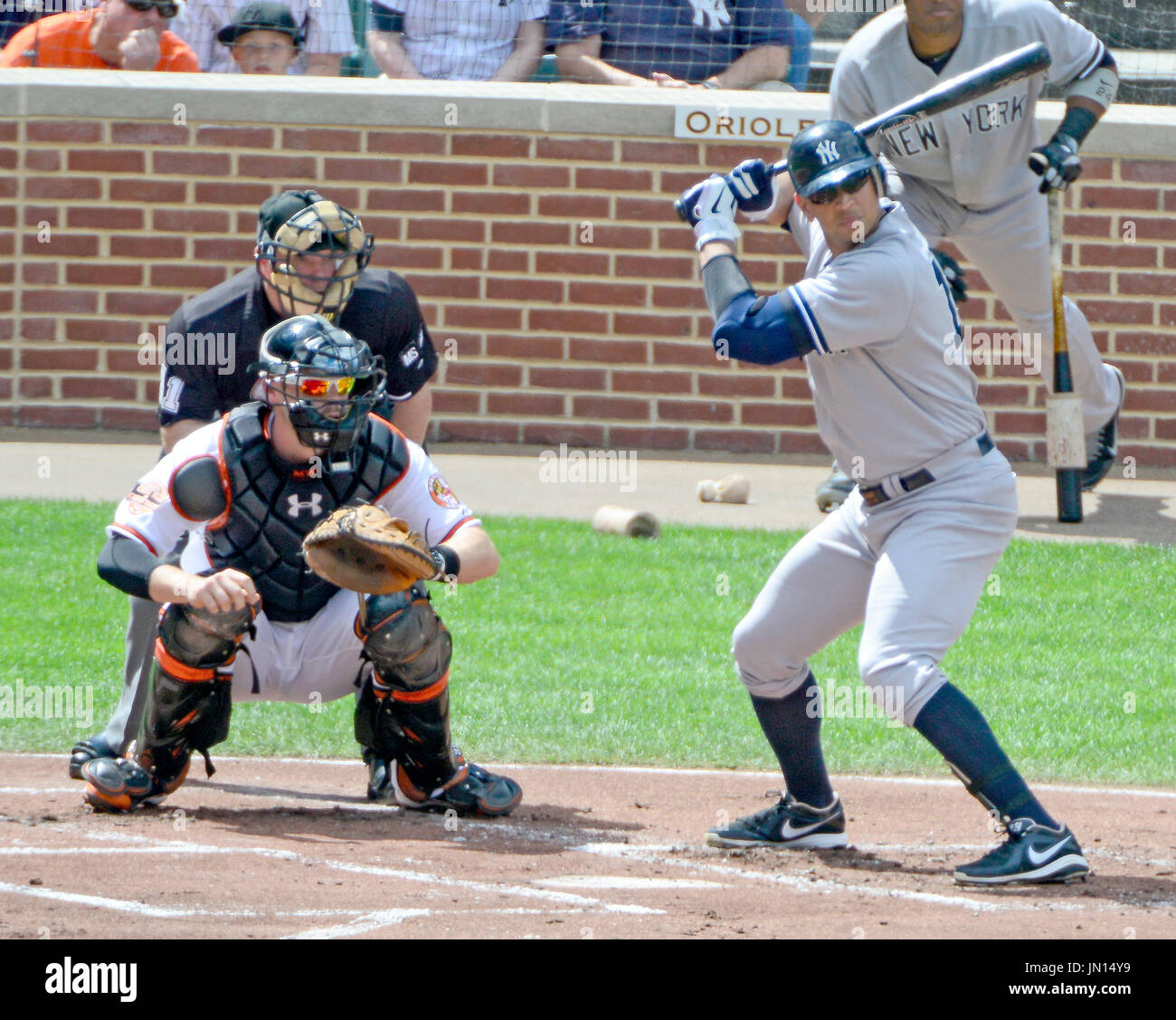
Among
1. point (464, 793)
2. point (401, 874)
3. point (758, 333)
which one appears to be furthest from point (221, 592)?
point (758, 333)

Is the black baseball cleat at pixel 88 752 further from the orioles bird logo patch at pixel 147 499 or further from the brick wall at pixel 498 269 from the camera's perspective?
the brick wall at pixel 498 269

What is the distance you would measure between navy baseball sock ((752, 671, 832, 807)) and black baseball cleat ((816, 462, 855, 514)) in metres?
3.80

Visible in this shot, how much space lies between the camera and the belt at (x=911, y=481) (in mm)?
4316

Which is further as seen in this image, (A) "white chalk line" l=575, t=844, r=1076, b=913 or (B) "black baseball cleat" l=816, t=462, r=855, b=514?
(B) "black baseball cleat" l=816, t=462, r=855, b=514

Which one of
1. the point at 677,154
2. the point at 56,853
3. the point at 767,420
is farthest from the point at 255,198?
the point at 56,853

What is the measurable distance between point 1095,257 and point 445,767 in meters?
6.33

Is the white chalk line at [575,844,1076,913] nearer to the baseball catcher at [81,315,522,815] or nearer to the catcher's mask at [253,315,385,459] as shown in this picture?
the baseball catcher at [81,315,522,815]

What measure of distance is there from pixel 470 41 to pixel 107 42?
2.05 m

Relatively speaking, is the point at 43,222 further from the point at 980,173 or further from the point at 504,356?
the point at 980,173

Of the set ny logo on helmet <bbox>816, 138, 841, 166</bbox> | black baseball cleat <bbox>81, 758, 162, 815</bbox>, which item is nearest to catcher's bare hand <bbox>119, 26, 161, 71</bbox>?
black baseball cleat <bbox>81, 758, 162, 815</bbox>

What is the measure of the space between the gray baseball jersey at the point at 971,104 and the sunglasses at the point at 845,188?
10.9 feet

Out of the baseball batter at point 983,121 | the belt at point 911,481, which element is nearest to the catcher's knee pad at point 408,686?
the belt at point 911,481

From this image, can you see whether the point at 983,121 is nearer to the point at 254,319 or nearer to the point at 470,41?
the point at 254,319

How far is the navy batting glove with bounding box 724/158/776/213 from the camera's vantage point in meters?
4.64
